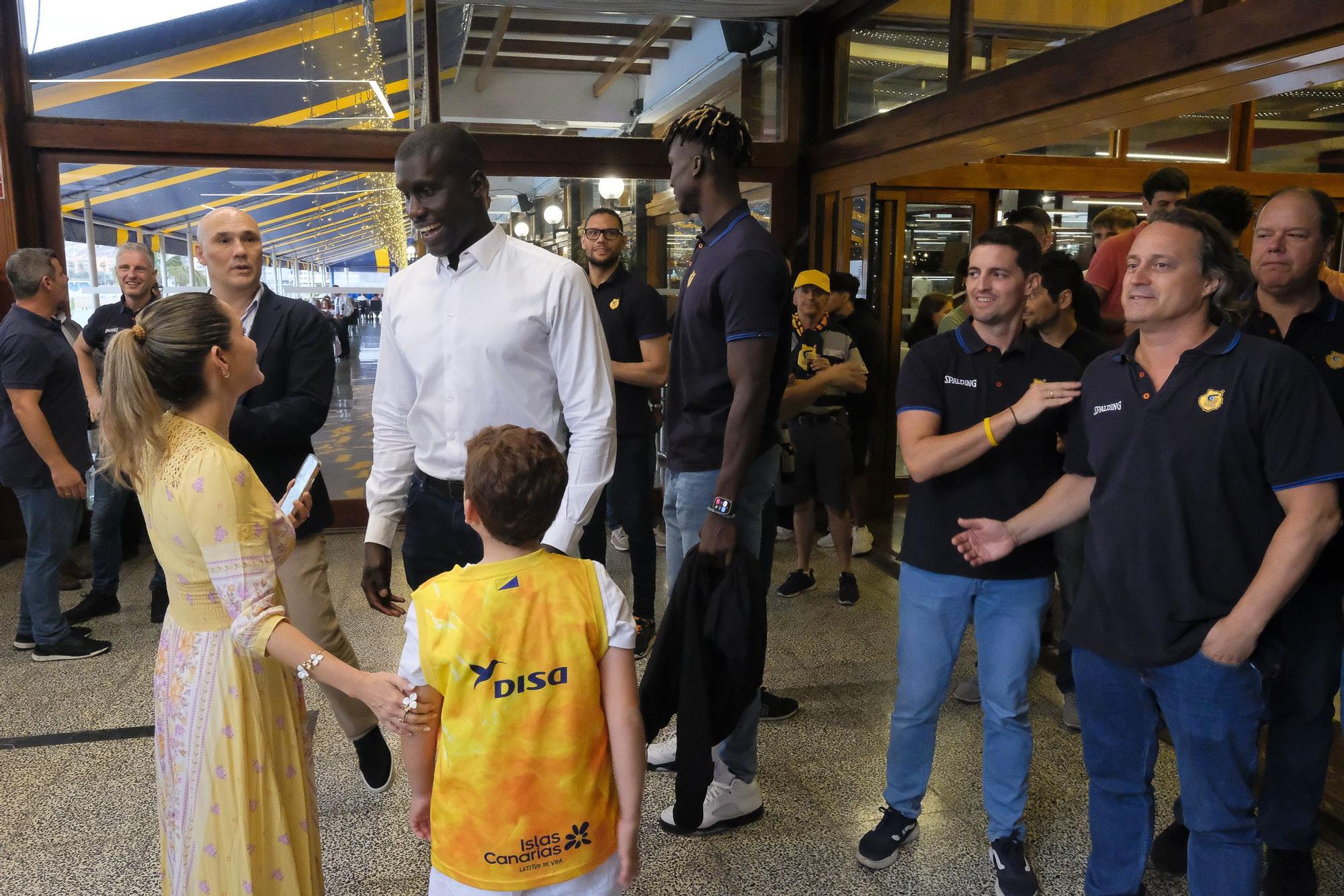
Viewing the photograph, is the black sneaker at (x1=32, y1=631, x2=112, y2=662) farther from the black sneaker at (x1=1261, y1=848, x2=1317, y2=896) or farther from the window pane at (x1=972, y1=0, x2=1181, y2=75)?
the window pane at (x1=972, y1=0, x2=1181, y2=75)

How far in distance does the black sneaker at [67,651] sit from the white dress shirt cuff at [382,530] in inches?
97.1

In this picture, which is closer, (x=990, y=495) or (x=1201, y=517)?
(x=1201, y=517)

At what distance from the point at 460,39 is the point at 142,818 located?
4.63 m

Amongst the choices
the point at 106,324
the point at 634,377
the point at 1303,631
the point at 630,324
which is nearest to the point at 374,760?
the point at 634,377

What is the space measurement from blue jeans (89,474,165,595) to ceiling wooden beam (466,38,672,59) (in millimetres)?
3496

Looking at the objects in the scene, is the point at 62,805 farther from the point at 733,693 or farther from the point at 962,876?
the point at 962,876

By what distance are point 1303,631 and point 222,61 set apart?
5.92 metres

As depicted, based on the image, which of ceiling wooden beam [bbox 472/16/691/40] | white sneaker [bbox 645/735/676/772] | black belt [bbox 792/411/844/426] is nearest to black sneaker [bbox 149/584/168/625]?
white sneaker [bbox 645/735/676/772]

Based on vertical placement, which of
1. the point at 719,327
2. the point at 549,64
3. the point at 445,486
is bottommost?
the point at 445,486

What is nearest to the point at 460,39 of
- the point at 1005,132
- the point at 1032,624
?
the point at 1005,132

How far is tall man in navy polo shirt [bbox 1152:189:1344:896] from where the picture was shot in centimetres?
223

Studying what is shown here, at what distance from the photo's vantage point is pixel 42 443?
3760 mm

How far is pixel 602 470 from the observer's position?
2.05 meters

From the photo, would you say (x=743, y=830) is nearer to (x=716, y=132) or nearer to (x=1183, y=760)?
(x=1183, y=760)
